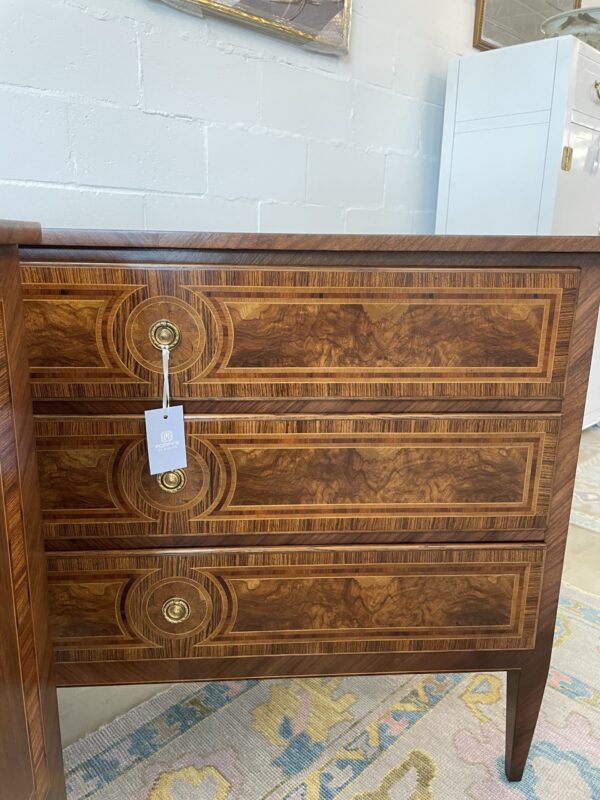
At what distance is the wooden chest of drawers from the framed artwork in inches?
28.6

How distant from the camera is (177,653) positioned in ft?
2.85

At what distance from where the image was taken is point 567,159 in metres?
1.53

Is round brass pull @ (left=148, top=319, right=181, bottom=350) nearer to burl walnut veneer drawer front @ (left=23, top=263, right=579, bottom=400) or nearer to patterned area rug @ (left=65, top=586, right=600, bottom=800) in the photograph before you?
burl walnut veneer drawer front @ (left=23, top=263, right=579, bottom=400)

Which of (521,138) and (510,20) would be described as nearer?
(521,138)

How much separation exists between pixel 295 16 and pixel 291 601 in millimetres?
1192

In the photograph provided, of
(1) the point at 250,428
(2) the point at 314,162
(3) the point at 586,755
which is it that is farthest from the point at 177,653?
(2) the point at 314,162

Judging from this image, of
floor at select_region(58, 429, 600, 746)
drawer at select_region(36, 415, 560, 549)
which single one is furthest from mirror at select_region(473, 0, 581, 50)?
floor at select_region(58, 429, 600, 746)

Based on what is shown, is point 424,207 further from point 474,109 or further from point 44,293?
point 44,293

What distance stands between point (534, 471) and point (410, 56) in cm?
122

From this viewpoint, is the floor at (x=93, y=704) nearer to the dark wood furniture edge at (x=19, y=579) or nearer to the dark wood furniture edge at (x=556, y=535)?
the dark wood furniture edge at (x=19, y=579)

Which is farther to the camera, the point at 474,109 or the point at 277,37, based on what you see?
the point at 474,109

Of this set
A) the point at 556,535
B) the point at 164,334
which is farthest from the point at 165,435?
the point at 556,535

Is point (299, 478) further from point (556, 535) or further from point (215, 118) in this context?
point (215, 118)

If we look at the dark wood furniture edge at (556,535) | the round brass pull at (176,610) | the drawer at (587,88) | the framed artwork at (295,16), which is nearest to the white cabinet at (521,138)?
the drawer at (587,88)
